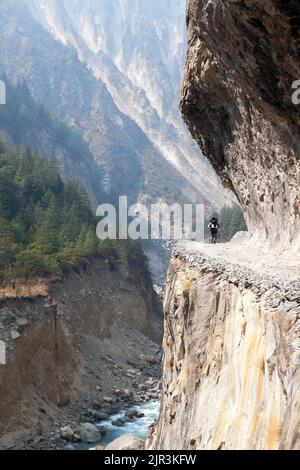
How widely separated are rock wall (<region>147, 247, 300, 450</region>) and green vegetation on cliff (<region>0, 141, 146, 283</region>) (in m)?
25.3

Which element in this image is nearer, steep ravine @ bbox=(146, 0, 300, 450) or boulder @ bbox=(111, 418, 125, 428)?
steep ravine @ bbox=(146, 0, 300, 450)

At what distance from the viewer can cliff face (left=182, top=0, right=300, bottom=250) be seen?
14969mm

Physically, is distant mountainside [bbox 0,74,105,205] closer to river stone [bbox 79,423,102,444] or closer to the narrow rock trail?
river stone [bbox 79,423,102,444]

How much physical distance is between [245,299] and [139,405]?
1129 inches

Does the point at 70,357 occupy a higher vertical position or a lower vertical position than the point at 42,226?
lower

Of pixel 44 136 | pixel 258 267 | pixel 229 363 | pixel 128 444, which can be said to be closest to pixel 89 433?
pixel 128 444

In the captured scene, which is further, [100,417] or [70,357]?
[70,357]

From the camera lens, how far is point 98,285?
52.3 meters

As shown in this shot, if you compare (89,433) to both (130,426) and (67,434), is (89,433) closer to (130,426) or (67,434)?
(67,434)

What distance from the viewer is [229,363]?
10961mm

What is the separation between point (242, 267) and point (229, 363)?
8.46 feet

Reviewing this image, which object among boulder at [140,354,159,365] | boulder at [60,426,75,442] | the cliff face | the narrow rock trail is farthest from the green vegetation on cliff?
the narrow rock trail
